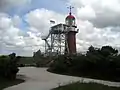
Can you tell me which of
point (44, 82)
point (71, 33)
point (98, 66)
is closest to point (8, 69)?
point (44, 82)

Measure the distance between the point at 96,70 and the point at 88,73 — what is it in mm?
1388

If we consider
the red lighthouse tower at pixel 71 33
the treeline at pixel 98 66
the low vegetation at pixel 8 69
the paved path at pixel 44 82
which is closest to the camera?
the paved path at pixel 44 82

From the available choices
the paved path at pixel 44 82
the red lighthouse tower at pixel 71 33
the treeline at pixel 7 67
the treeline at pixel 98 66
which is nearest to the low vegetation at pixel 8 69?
the treeline at pixel 7 67

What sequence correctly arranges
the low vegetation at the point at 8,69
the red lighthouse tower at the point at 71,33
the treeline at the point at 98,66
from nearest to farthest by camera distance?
the low vegetation at the point at 8,69 → the treeline at the point at 98,66 → the red lighthouse tower at the point at 71,33

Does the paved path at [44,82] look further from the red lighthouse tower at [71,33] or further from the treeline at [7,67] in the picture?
the red lighthouse tower at [71,33]

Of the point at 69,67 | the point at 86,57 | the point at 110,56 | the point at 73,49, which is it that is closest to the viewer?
the point at 110,56

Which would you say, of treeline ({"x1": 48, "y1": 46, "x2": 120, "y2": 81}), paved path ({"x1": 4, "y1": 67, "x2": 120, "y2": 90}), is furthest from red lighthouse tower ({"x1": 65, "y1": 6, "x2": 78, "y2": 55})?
paved path ({"x1": 4, "y1": 67, "x2": 120, "y2": 90})

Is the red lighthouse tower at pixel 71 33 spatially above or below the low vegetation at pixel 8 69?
above

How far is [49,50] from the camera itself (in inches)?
3219

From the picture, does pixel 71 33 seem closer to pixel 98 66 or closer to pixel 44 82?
pixel 98 66

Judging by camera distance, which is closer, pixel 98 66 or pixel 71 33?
pixel 98 66

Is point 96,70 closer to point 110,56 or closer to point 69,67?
point 110,56

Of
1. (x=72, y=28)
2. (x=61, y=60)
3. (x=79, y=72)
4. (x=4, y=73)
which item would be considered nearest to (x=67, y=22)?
(x=72, y=28)

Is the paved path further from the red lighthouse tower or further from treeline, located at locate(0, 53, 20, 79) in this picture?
the red lighthouse tower
